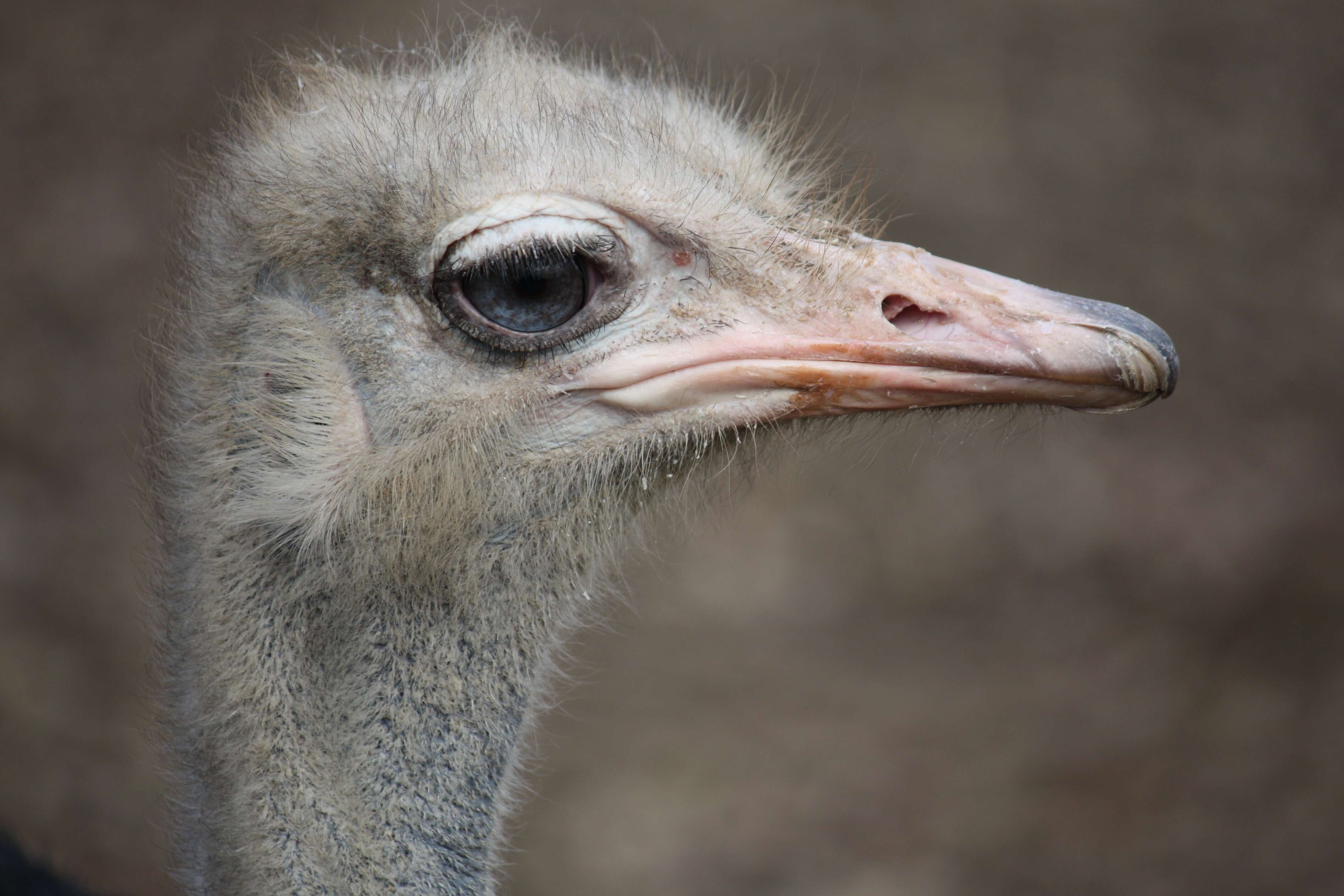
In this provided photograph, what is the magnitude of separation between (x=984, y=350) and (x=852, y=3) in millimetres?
4716

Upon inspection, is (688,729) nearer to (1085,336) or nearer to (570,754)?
(570,754)

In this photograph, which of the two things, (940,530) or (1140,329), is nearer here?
(1140,329)

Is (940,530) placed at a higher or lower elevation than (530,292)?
higher

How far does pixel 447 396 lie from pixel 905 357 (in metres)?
0.61

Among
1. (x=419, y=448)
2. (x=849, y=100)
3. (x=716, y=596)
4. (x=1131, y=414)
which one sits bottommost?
(x=419, y=448)

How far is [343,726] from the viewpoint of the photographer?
1.73 metres

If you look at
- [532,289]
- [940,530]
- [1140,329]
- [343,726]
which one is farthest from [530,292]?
[940,530]

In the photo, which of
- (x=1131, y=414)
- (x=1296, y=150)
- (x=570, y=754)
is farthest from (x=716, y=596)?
(x=1296, y=150)

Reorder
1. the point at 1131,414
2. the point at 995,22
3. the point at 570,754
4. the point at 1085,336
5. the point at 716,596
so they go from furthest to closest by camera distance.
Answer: the point at 995,22
the point at 1131,414
the point at 716,596
the point at 570,754
the point at 1085,336

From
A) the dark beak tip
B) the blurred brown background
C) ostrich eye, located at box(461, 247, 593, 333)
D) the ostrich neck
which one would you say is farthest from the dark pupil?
the blurred brown background

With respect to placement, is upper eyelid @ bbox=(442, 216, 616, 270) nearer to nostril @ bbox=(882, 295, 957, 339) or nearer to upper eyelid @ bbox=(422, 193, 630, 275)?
upper eyelid @ bbox=(422, 193, 630, 275)

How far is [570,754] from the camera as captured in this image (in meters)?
4.68

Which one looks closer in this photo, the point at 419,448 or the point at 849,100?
the point at 419,448

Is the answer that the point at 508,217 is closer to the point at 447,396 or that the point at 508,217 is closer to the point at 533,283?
the point at 533,283
